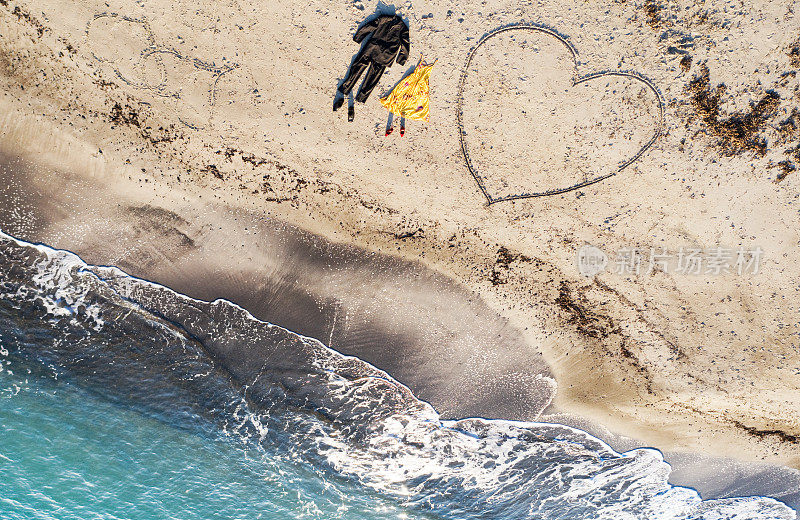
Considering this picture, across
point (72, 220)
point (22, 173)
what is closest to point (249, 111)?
point (72, 220)

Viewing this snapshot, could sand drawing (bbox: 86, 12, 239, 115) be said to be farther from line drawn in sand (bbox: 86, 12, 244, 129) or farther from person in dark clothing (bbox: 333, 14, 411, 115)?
person in dark clothing (bbox: 333, 14, 411, 115)

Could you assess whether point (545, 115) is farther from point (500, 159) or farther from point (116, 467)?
point (116, 467)

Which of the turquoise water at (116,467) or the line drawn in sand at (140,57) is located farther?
the turquoise water at (116,467)

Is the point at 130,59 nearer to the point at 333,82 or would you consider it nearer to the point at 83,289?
the point at 333,82

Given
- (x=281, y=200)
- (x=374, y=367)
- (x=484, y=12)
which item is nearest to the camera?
(x=484, y=12)

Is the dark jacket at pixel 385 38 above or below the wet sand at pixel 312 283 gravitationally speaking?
above

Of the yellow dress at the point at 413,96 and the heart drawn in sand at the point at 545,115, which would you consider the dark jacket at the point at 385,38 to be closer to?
the yellow dress at the point at 413,96

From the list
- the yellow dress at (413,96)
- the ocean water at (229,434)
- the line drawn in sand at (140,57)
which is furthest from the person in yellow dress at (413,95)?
the ocean water at (229,434)
